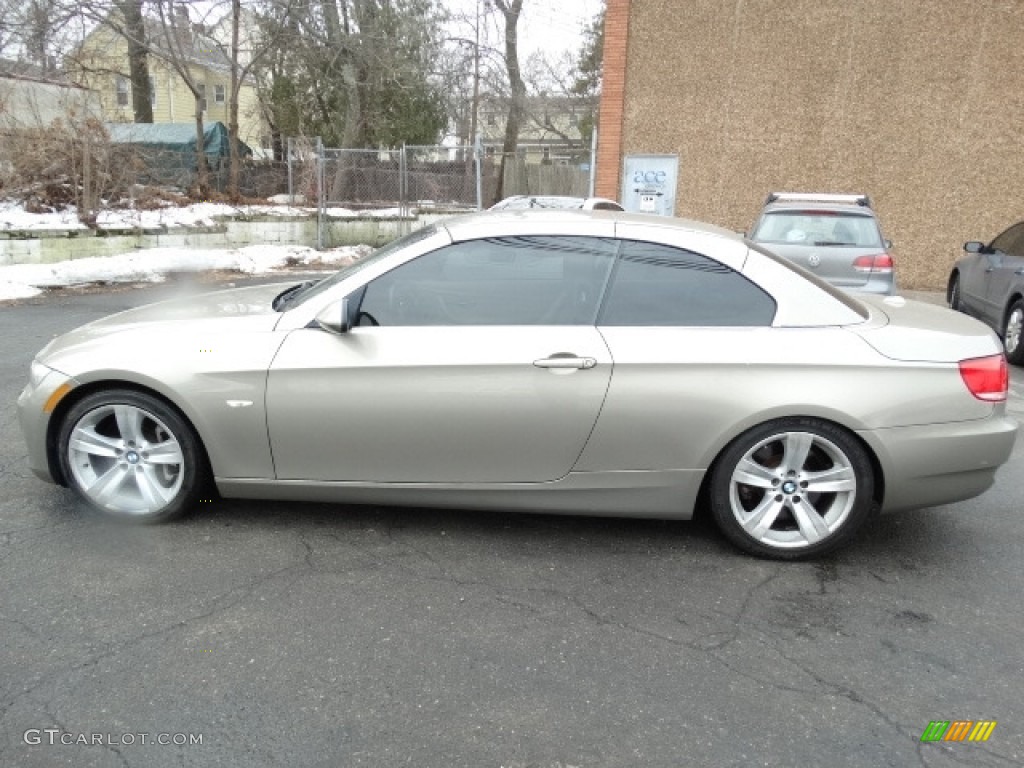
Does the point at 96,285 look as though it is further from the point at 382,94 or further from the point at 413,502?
the point at 382,94

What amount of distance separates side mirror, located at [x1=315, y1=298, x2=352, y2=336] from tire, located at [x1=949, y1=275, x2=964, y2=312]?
9.17 metres

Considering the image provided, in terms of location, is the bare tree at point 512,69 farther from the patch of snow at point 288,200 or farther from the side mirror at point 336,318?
the side mirror at point 336,318

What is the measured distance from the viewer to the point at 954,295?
10.1m

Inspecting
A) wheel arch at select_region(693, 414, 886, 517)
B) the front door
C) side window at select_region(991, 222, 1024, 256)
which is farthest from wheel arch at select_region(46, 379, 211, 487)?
side window at select_region(991, 222, 1024, 256)

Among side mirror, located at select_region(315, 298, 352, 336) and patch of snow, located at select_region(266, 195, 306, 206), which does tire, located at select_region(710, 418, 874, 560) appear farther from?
patch of snow, located at select_region(266, 195, 306, 206)

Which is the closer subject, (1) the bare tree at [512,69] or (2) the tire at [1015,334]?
(2) the tire at [1015,334]

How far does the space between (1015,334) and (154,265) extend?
12.4 m

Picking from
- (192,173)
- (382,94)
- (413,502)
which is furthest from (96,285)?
(382,94)

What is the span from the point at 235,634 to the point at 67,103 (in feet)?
42.6

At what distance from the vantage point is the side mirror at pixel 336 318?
3.18 meters

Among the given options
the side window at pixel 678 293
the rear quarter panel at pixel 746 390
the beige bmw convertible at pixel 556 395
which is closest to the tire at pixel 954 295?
the beige bmw convertible at pixel 556 395

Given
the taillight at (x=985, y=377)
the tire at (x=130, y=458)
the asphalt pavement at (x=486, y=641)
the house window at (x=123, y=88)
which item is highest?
the house window at (x=123, y=88)

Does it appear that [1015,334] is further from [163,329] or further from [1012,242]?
[163,329]

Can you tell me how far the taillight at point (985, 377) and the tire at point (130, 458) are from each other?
346 centimetres
